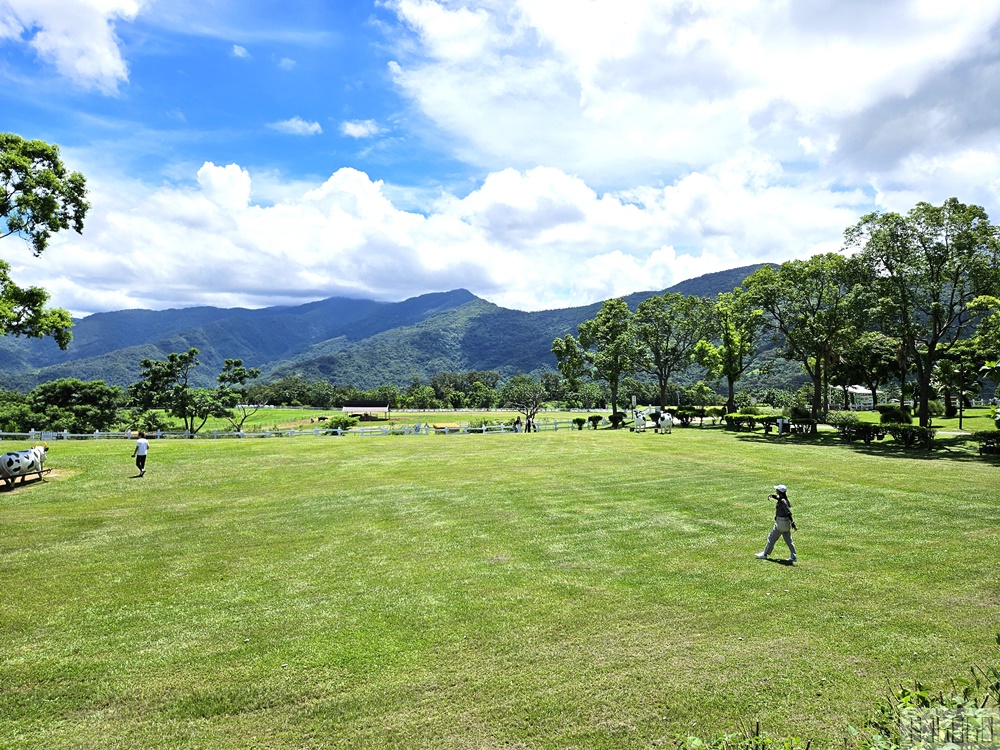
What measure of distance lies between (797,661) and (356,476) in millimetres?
20210

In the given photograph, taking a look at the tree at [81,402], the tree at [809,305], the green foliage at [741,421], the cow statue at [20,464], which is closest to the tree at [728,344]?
the tree at [809,305]

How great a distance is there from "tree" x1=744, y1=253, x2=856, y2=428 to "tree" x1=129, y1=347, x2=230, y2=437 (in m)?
58.3

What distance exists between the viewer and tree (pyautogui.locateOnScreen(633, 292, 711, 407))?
62.2 meters

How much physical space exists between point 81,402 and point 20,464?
5815 cm

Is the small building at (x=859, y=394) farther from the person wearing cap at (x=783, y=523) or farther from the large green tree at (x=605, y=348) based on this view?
the person wearing cap at (x=783, y=523)

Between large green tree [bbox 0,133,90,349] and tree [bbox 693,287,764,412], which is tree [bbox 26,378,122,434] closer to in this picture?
large green tree [bbox 0,133,90,349]

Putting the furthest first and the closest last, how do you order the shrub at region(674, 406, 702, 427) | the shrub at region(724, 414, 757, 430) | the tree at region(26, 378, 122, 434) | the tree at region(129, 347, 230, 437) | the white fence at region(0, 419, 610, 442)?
1. the tree at region(26, 378, 122, 434)
2. the tree at region(129, 347, 230, 437)
3. the shrub at region(674, 406, 702, 427)
4. the shrub at region(724, 414, 757, 430)
5. the white fence at region(0, 419, 610, 442)

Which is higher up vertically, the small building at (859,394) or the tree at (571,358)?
the tree at (571,358)

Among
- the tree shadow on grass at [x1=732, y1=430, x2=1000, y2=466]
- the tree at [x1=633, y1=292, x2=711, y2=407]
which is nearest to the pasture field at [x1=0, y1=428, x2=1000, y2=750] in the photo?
the tree shadow on grass at [x1=732, y1=430, x2=1000, y2=466]

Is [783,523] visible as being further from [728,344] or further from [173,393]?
[173,393]

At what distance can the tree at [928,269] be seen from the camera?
34656 millimetres

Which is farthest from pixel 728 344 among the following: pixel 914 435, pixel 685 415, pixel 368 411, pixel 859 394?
pixel 368 411

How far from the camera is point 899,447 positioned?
35.2 m

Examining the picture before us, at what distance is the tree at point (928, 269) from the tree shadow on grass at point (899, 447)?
2430 mm
